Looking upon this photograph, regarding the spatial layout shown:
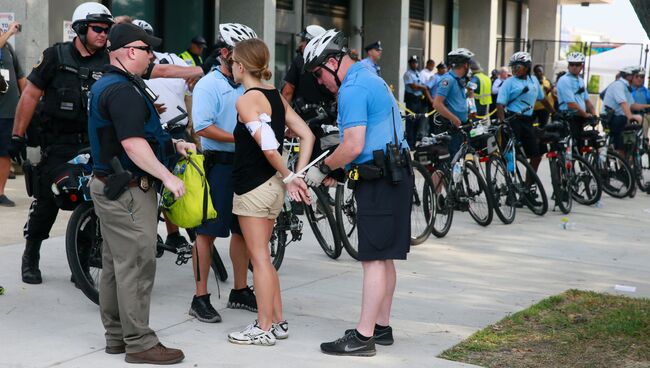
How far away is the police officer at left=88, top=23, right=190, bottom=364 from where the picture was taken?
4.79m

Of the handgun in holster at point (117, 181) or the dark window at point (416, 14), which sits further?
the dark window at point (416, 14)

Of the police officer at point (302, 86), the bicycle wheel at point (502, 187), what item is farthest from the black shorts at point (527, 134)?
the police officer at point (302, 86)

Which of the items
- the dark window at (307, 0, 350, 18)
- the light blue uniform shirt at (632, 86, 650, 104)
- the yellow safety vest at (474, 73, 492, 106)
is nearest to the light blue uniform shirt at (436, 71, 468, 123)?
the light blue uniform shirt at (632, 86, 650, 104)

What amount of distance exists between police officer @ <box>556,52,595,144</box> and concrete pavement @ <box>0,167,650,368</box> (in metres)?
2.38

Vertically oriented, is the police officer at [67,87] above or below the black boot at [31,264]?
above

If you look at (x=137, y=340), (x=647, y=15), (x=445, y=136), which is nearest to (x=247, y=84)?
(x=137, y=340)

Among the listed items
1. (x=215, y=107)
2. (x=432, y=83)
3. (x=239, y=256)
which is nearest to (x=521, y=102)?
(x=215, y=107)

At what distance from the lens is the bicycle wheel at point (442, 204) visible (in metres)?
9.49

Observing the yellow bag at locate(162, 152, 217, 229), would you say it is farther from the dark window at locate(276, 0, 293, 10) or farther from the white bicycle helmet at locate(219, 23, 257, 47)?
the dark window at locate(276, 0, 293, 10)

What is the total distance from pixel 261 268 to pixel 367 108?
3.47ft

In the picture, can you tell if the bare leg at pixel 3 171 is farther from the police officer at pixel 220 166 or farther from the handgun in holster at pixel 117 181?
the handgun in holster at pixel 117 181

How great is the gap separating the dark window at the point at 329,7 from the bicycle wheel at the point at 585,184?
29.3ft

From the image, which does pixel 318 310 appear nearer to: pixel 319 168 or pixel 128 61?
pixel 319 168

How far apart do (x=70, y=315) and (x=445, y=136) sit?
5.09m
